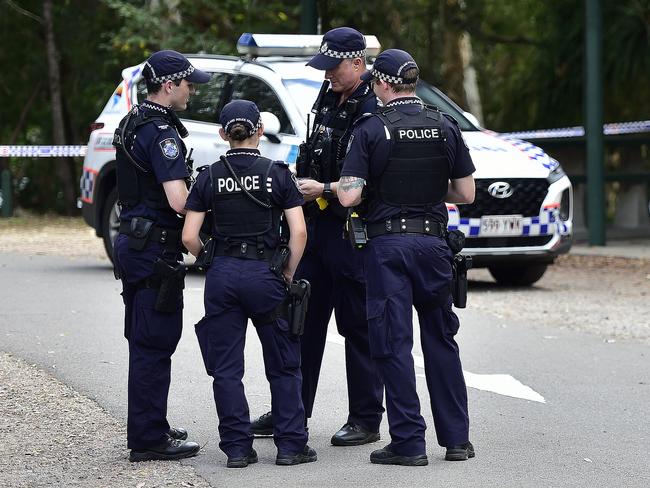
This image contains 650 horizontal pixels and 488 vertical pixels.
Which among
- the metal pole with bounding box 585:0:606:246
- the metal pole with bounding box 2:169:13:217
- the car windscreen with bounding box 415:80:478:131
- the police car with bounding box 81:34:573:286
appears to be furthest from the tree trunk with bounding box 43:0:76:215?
the car windscreen with bounding box 415:80:478:131

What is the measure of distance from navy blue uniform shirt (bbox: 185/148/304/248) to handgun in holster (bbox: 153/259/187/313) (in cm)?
30

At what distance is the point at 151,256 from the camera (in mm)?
6367

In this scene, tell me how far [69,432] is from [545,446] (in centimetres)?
235

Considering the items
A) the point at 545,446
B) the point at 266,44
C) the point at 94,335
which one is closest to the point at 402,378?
the point at 545,446

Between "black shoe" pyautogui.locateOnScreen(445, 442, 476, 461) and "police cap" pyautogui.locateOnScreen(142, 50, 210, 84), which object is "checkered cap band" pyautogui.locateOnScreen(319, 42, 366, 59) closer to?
"police cap" pyautogui.locateOnScreen(142, 50, 210, 84)

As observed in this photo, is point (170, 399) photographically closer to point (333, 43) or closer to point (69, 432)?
point (69, 432)

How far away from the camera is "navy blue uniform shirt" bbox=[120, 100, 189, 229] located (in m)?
6.25

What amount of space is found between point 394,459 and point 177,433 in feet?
3.61

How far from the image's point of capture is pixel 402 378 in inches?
247

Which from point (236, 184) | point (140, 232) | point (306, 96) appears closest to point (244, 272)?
point (236, 184)

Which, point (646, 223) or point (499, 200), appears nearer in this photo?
point (499, 200)

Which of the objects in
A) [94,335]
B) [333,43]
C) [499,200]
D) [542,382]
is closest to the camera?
[333,43]

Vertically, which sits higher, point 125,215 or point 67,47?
point 67,47

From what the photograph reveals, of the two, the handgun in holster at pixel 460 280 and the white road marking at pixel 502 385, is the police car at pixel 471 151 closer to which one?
the white road marking at pixel 502 385
